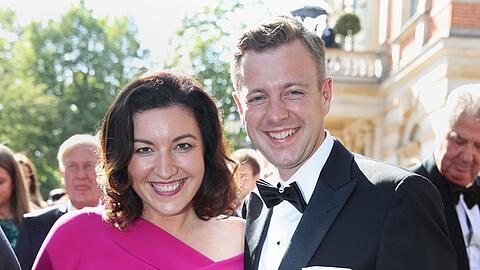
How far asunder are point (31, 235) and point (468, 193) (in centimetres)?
299

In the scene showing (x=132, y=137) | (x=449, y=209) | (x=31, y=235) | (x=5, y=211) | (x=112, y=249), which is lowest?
(x=5, y=211)

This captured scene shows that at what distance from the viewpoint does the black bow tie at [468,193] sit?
414 cm

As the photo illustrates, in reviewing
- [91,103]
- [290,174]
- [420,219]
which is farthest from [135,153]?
[91,103]

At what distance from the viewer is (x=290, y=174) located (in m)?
2.82

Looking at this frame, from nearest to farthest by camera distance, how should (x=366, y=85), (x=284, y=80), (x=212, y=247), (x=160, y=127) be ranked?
(x=284, y=80) → (x=160, y=127) → (x=212, y=247) → (x=366, y=85)

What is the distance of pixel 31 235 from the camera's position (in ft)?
15.1

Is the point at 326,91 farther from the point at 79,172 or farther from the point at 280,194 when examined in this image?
the point at 79,172

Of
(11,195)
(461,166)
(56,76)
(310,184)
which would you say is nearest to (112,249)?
(310,184)

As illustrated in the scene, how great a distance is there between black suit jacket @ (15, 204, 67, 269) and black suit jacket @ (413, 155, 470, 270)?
2.64 m

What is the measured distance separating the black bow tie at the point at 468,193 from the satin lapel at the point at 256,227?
160 centimetres

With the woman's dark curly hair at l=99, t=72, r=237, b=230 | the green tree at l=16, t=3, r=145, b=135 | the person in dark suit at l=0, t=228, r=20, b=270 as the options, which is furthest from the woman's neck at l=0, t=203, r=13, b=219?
the green tree at l=16, t=3, r=145, b=135

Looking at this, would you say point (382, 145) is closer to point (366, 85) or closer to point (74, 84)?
point (366, 85)

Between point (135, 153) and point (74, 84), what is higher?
point (135, 153)

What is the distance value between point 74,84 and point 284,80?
96.9 feet
